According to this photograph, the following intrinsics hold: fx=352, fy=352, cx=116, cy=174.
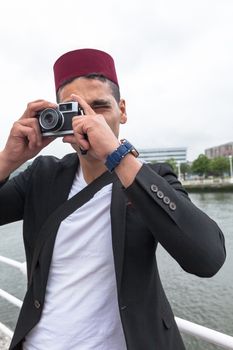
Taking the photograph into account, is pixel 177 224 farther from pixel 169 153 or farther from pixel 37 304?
pixel 169 153

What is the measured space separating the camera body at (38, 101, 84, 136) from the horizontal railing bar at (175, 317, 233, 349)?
826 mm

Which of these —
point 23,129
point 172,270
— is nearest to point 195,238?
point 23,129

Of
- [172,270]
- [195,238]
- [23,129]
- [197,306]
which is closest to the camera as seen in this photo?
[195,238]

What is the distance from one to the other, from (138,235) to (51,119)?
1.39 ft

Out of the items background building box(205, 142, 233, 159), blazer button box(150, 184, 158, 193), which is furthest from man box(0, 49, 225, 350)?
background building box(205, 142, 233, 159)

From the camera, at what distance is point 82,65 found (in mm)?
1140

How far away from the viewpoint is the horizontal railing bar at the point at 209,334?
116 cm

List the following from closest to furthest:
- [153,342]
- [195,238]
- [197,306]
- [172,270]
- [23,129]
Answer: [195,238] < [153,342] < [23,129] < [197,306] < [172,270]

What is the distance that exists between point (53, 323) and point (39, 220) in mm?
312

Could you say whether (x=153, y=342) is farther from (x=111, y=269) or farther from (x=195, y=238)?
(x=195, y=238)

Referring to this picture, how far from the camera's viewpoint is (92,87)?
43.6 inches

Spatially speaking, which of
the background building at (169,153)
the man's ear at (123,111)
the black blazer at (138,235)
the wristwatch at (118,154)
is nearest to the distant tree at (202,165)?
the background building at (169,153)

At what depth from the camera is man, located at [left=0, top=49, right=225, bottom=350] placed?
862 millimetres

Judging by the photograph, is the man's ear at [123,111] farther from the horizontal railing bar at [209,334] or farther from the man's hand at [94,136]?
the horizontal railing bar at [209,334]
